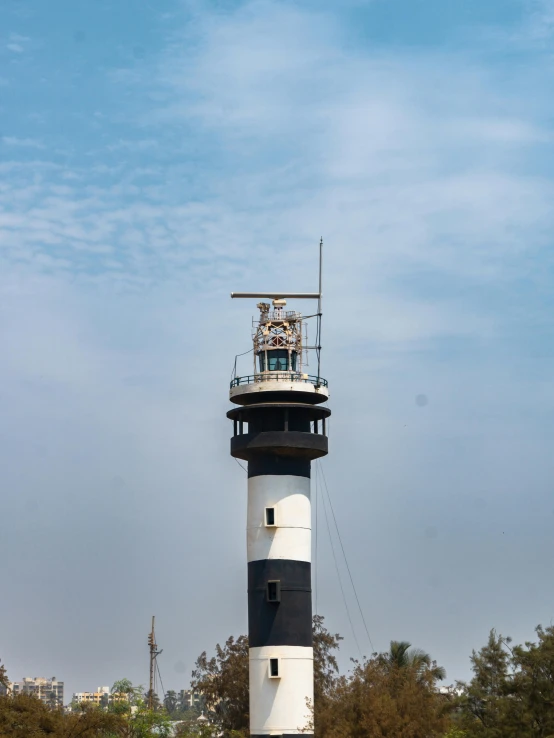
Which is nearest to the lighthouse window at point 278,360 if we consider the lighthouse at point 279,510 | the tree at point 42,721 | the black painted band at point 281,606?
the lighthouse at point 279,510

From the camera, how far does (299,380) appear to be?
223 ft

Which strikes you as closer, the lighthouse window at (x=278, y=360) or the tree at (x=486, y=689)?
the tree at (x=486, y=689)

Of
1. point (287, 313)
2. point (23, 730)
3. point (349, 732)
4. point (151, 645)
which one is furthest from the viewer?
point (151, 645)

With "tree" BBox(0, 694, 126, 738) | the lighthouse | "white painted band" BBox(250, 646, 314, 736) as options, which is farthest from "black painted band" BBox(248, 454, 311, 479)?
"tree" BBox(0, 694, 126, 738)

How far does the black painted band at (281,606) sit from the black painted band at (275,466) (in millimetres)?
4470

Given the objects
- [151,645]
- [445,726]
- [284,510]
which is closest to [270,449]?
[284,510]

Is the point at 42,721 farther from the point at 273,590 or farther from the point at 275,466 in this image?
the point at 275,466

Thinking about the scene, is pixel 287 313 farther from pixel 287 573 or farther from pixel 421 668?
pixel 421 668

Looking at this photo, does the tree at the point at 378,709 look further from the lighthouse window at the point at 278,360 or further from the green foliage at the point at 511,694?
the lighthouse window at the point at 278,360

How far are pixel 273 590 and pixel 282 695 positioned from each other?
5066mm

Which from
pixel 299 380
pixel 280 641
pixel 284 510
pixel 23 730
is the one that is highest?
pixel 299 380

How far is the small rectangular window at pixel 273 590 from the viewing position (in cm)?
6519

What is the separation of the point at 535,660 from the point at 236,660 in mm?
30116

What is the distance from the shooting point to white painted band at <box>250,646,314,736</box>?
6444 centimetres
